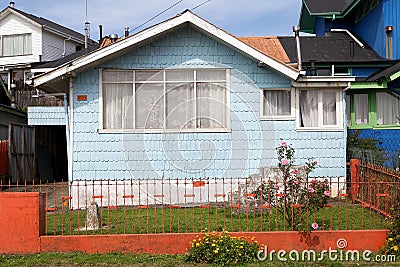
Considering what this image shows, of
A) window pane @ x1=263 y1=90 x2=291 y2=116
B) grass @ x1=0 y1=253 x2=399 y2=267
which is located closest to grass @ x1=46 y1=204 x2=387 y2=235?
grass @ x1=0 y1=253 x2=399 y2=267

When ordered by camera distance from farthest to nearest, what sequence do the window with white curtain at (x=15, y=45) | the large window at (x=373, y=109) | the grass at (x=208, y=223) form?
the window with white curtain at (x=15, y=45), the large window at (x=373, y=109), the grass at (x=208, y=223)

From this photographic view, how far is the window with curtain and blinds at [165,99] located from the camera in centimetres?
1412

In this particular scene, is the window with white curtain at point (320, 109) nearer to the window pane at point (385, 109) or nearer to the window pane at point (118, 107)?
the window pane at point (118, 107)

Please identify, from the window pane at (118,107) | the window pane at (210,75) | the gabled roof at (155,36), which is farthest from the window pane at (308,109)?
the window pane at (118,107)

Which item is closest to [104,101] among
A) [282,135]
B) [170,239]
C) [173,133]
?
[173,133]

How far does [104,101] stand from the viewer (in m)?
14.1

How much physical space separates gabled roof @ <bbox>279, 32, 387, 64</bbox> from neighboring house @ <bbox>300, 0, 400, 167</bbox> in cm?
33

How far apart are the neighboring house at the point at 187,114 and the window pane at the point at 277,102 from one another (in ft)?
0.08

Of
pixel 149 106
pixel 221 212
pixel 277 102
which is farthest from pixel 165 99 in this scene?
pixel 221 212

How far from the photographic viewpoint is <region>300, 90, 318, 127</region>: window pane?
14.5m

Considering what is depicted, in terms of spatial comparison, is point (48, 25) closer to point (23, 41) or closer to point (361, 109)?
point (23, 41)

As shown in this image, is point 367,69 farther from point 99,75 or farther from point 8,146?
point 8,146

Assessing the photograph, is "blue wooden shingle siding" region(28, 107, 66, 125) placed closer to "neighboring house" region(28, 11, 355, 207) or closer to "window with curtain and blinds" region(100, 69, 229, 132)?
"neighboring house" region(28, 11, 355, 207)

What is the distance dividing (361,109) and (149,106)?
8330 mm
